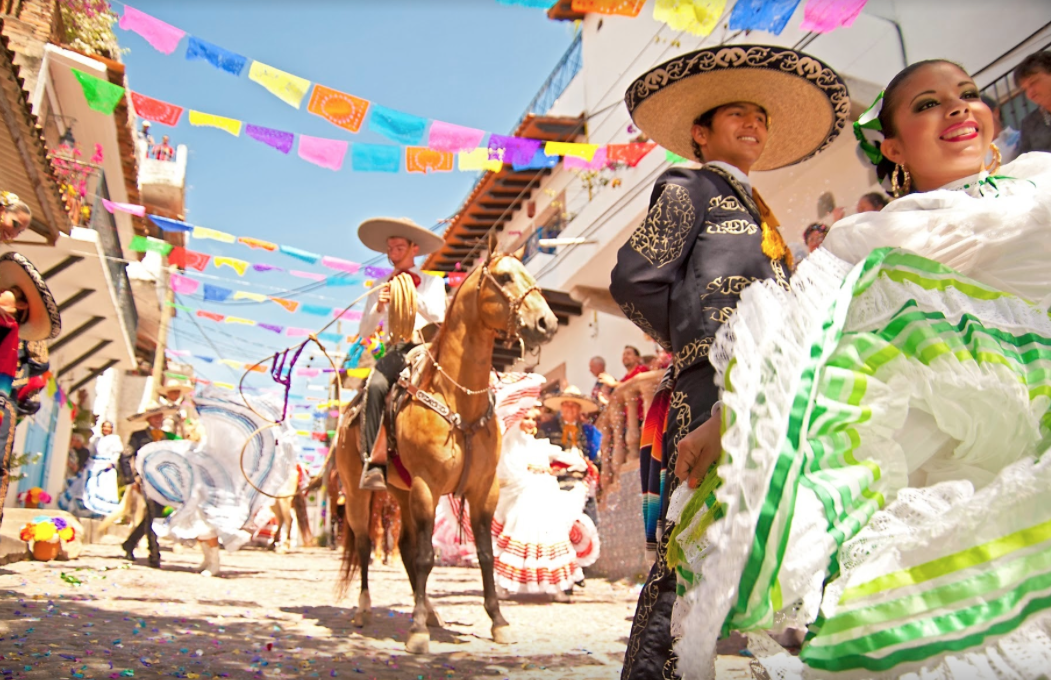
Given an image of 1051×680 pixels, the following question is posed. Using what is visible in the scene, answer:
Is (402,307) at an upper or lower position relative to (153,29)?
lower

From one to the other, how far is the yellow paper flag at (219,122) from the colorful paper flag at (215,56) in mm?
966

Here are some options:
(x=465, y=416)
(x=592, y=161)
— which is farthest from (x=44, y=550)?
(x=592, y=161)

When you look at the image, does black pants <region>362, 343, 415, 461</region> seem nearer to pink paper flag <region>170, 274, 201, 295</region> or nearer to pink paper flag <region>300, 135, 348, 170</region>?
pink paper flag <region>300, 135, 348, 170</region>

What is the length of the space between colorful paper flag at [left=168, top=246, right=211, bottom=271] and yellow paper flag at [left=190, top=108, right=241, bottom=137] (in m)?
5.18

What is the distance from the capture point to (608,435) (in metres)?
9.59

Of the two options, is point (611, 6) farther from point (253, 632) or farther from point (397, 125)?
point (253, 632)

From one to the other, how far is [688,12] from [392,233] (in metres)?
2.94

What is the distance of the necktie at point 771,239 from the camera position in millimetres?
2291

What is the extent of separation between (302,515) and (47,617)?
672 inches

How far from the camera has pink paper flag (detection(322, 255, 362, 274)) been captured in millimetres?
12867

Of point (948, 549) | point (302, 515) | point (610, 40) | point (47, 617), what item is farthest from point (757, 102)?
point (302, 515)

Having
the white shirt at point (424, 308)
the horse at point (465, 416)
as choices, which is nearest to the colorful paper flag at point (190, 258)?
the white shirt at point (424, 308)

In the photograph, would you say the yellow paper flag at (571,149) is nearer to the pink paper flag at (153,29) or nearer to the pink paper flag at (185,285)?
the pink paper flag at (153,29)

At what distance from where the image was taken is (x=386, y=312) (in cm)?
614
